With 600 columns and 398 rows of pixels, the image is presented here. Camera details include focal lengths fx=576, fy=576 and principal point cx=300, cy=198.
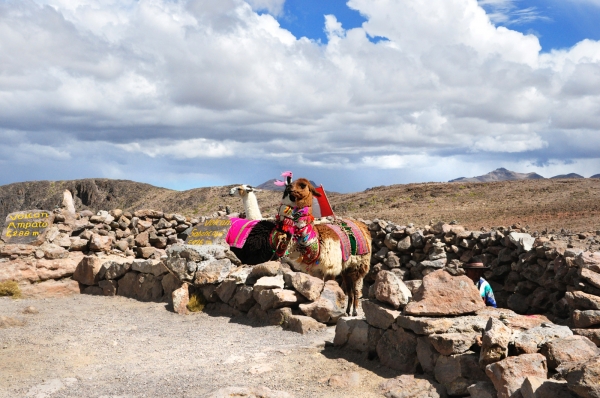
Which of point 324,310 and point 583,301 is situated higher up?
point 583,301

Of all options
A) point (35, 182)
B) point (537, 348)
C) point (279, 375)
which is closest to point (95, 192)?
point (35, 182)

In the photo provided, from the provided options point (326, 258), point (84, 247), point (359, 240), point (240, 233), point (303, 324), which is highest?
point (240, 233)

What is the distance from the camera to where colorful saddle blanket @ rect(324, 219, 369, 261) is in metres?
9.76

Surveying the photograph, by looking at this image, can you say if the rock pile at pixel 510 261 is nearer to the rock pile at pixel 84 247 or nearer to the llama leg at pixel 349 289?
the llama leg at pixel 349 289

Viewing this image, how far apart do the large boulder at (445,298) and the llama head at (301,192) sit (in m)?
2.08

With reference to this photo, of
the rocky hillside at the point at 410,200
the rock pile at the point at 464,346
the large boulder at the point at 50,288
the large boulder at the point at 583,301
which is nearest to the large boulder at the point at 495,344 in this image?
the rock pile at the point at 464,346

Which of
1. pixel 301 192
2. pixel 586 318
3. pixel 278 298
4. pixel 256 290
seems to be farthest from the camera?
pixel 256 290

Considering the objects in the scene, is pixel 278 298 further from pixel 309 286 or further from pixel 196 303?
pixel 196 303

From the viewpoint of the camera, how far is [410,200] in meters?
33.7

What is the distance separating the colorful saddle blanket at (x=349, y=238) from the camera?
9.76m

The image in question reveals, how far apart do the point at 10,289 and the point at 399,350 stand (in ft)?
33.6

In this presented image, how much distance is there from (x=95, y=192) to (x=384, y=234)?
27.6m

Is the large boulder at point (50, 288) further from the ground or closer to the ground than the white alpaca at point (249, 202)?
closer to the ground

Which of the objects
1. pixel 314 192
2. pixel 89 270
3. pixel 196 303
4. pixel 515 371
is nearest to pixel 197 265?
pixel 196 303
